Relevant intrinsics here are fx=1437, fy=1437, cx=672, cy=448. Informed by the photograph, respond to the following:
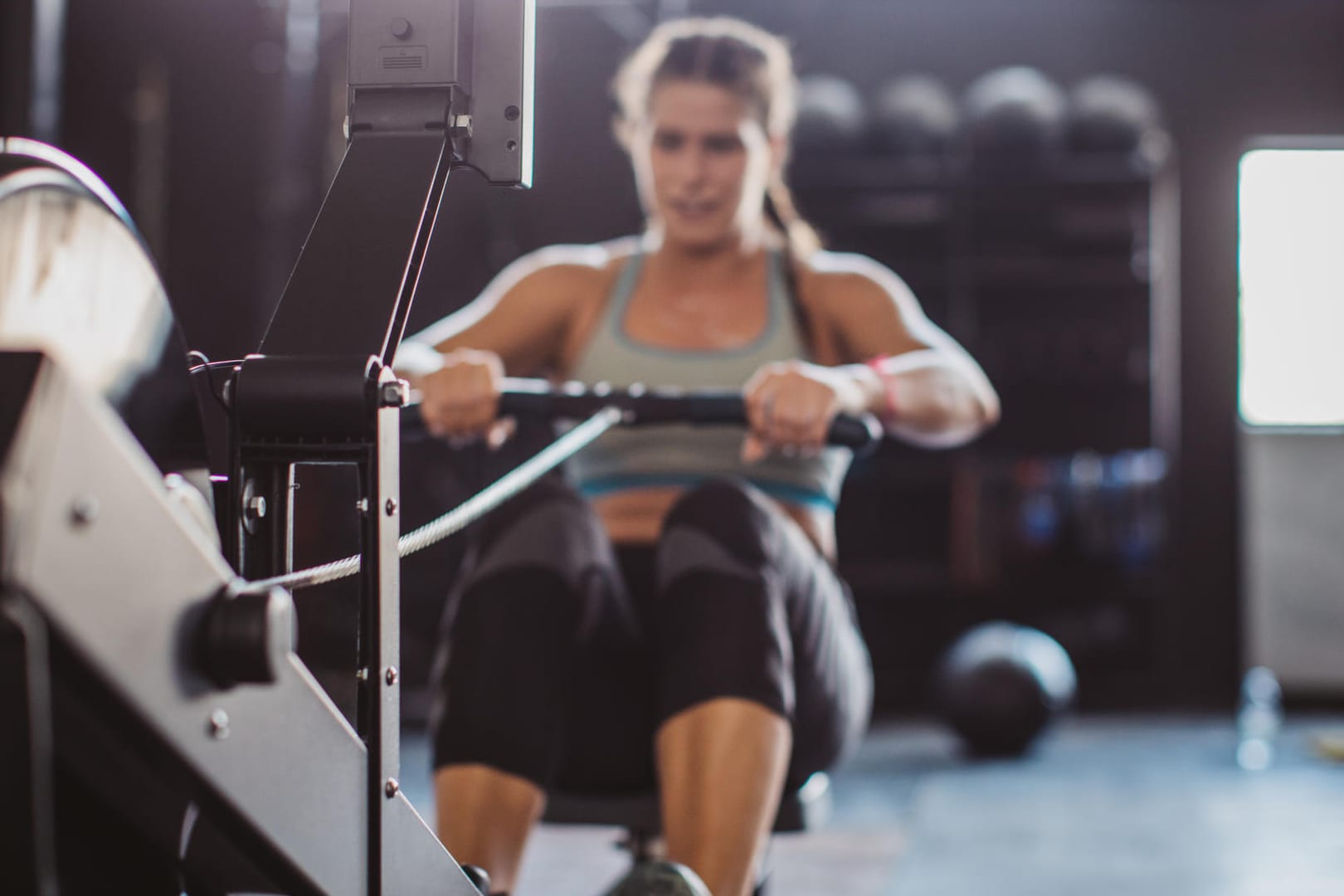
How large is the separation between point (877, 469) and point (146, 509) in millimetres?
4633

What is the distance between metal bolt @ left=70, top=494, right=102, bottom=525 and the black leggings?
0.62 metres

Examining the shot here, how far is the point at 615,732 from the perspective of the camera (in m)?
1.21

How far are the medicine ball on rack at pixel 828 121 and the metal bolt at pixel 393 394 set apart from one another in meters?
4.31

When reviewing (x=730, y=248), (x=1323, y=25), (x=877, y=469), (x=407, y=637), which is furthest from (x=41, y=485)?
(x=1323, y=25)

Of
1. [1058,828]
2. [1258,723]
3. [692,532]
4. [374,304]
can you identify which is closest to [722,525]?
[692,532]

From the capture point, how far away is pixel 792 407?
1146mm

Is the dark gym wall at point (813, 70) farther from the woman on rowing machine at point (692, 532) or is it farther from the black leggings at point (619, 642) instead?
the black leggings at point (619, 642)

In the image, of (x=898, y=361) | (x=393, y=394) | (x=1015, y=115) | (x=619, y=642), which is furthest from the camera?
(x=1015, y=115)

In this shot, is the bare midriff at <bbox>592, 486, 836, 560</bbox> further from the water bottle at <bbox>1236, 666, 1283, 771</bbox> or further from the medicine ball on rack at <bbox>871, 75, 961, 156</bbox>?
the medicine ball on rack at <bbox>871, 75, 961, 156</bbox>

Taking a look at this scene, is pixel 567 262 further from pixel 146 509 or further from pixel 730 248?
pixel 146 509

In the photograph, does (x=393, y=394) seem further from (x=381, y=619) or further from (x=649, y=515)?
(x=649, y=515)

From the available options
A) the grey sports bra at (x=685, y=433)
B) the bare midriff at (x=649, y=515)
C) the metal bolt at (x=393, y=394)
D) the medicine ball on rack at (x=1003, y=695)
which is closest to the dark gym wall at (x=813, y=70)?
the medicine ball on rack at (x=1003, y=695)

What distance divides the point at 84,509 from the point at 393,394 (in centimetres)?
24

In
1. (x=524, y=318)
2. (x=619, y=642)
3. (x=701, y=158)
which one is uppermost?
(x=701, y=158)
